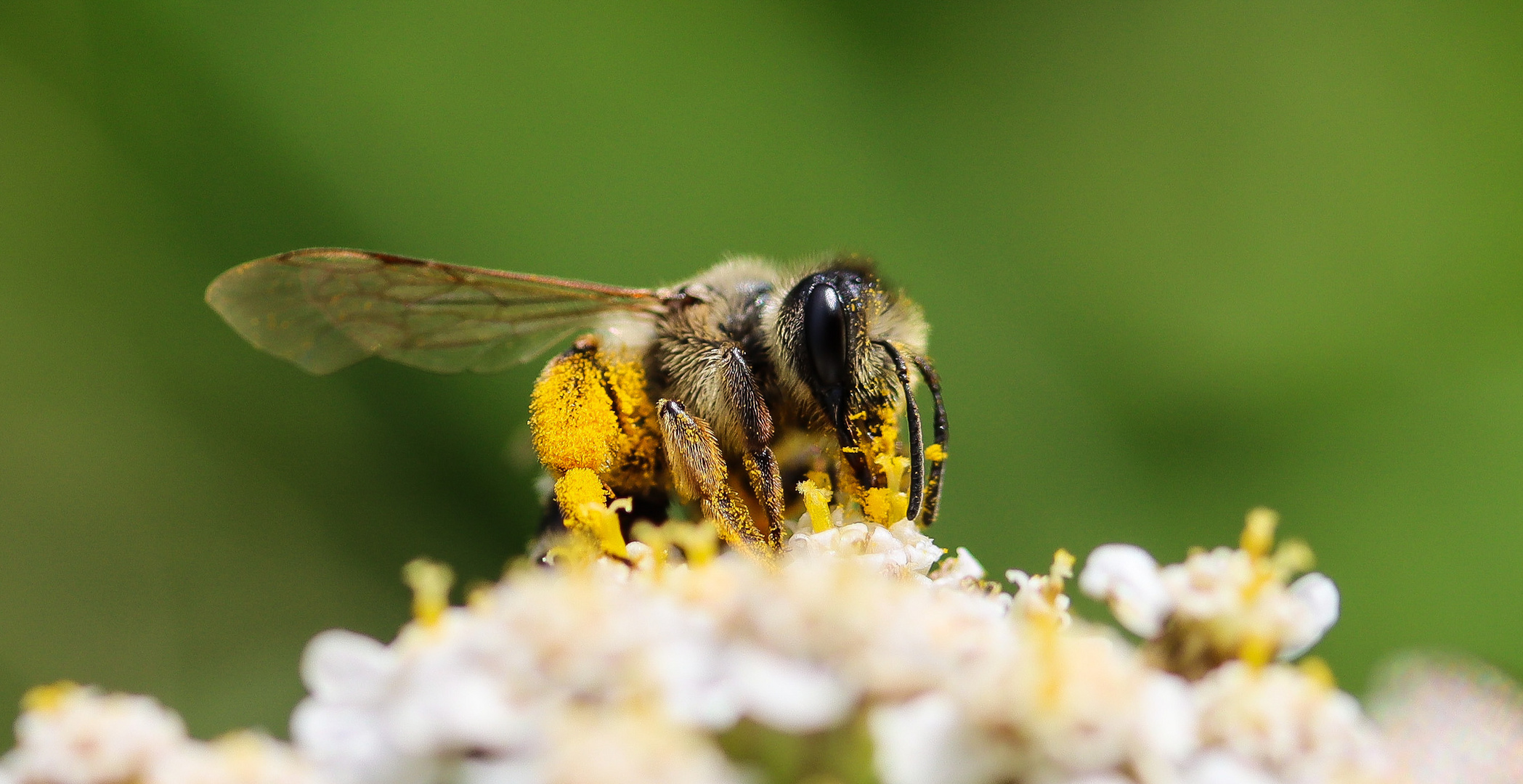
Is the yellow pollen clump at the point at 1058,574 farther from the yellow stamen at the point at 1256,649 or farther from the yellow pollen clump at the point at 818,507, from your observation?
the yellow pollen clump at the point at 818,507

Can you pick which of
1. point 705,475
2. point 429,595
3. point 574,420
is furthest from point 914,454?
point 429,595

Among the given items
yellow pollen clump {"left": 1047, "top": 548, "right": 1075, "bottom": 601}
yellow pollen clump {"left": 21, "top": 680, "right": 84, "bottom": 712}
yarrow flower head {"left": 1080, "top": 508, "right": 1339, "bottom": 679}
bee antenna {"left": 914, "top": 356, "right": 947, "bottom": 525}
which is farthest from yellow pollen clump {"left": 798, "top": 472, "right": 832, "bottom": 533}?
yellow pollen clump {"left": 21, "top": 680, "right": 84, "bottom": 712}

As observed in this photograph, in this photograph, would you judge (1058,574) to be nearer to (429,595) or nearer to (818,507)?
(818,507)

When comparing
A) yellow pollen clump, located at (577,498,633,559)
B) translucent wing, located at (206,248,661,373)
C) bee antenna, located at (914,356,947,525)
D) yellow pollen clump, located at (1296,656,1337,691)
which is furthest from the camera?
translucent wing, located at (206,248,661,373)

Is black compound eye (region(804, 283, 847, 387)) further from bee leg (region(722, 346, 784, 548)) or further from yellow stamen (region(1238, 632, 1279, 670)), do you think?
yellow stamen (region(1238, 632, 1279, 670))

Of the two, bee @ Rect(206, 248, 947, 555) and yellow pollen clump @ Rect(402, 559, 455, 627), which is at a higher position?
bee @ Rect(206, 248, 947, 555)

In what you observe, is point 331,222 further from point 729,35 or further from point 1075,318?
point 1075,318

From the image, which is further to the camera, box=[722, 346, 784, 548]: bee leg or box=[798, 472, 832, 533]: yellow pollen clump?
box=[722, 346, 784, 548]: bee leg
